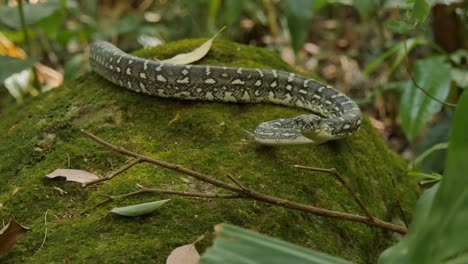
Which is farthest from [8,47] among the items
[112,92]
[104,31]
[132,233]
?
[132,233]

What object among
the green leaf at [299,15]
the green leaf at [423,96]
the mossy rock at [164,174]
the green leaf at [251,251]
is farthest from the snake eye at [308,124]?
the green leaf at [251,251]

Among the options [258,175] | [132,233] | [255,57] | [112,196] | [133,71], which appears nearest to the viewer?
[132,233]

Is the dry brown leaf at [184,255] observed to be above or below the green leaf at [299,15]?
below

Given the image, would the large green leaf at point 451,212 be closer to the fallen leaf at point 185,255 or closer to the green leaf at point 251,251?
the green leaf at point 251,251

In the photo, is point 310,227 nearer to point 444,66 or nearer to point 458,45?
point 444,66

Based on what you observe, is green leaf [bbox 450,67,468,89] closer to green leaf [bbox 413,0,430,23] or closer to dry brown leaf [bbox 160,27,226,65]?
dry brown leaf [bbox 160,27,226,65]

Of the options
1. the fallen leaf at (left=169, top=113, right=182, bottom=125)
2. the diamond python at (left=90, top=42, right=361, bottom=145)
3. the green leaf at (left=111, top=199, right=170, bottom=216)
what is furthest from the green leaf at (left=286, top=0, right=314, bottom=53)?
the diamond python at (left=90, top=42, right=361, bottom=145)
